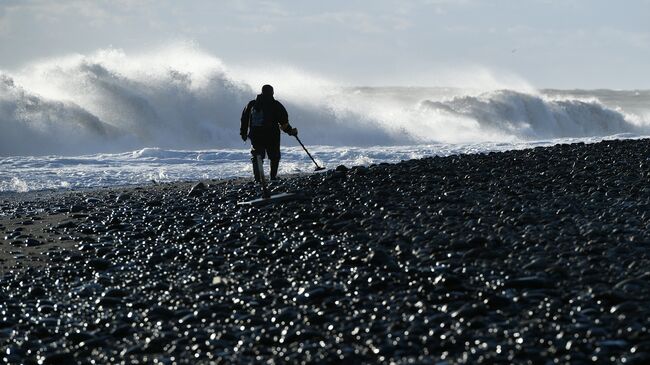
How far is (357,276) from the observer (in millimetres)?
7195

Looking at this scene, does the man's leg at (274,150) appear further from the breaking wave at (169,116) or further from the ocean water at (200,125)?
the breaking wave at (169,116)

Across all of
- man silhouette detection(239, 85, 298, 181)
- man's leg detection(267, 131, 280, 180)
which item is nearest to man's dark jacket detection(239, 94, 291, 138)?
man silhouette detection(239, 85, 298, 181)

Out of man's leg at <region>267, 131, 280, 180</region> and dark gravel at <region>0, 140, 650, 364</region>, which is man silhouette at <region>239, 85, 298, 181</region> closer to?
man's leg at <region>267, 131, 280, 180</region>

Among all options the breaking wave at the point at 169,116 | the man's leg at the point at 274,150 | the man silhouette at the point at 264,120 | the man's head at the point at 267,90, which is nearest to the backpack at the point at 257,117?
the man silhouette at the point at 264,120

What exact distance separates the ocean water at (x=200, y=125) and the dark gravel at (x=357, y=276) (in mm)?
9577

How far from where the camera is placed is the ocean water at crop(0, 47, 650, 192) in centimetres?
2383

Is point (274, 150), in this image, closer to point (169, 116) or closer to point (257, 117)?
point (257, 117)

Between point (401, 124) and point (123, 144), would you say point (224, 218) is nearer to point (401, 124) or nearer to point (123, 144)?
point (123, 144)

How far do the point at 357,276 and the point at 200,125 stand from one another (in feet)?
101

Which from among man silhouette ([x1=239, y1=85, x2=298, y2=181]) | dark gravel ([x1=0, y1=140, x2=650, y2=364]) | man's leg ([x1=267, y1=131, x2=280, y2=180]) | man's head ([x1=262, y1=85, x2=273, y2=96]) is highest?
man's head ([x1=262, y1=85, x2=273, y2=96])

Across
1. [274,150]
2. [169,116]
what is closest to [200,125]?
[169,116]

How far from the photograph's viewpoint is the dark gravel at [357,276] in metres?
5.79

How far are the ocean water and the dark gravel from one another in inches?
377

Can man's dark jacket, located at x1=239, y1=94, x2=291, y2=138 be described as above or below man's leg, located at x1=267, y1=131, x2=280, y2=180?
above
